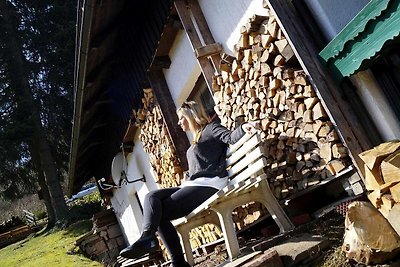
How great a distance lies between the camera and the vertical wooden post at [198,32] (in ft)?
17.1

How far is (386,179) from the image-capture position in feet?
9.23

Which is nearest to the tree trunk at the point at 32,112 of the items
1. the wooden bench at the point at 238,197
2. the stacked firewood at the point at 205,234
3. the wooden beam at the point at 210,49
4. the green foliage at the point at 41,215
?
the stacked firewood at the point at 205,234

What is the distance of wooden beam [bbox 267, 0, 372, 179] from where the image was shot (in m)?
3.55

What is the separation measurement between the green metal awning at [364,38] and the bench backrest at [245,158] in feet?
2.92

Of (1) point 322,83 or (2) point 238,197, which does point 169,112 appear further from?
(1) point 322,83

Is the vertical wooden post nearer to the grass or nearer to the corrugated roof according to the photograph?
the corrugated roof

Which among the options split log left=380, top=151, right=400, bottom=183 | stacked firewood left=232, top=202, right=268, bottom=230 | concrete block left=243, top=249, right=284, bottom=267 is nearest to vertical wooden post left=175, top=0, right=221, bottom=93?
stacked firewood left=232, top=202, right=268, bottom=230

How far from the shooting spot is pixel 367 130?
3.65 m

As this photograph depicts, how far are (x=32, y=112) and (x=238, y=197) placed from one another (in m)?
16.2

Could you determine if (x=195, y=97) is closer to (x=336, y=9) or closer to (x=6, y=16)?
(x=336, y=9)

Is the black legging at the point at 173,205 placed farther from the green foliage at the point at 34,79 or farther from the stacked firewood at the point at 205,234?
the green foliage at the point at 34,79

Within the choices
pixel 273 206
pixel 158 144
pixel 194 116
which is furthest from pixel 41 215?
pixel 273 206

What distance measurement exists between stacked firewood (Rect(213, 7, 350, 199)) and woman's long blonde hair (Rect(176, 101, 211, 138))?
0.45 m

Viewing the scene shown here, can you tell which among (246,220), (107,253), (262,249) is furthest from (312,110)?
(107,253)
